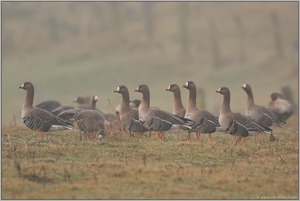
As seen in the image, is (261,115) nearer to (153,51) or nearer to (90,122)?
(90,122)

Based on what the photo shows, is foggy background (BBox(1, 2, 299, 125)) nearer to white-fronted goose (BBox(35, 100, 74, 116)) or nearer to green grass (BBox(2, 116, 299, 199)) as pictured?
white-fronted goose (BBox(35, 100, 74, 116))

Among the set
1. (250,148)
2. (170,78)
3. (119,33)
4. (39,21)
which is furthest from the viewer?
(39,21)

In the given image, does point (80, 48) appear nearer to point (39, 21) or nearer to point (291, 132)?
point (39, 21)

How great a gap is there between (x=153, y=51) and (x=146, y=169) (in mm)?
62189

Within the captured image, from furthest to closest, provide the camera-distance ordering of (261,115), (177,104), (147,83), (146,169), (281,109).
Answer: (147,83)
(281,109)
(261,115)
(177,104)
(146,169)

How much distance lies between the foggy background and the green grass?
2936 cm

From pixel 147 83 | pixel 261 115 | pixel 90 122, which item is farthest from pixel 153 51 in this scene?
pixel 90 122

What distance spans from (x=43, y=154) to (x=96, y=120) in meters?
3.33

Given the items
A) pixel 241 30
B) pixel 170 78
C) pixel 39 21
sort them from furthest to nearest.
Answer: pixel 39 21
pixel 241 30
pixel 170 78

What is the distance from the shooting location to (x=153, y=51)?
76.7 metres

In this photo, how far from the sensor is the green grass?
13445mm

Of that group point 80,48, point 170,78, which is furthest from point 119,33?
point 170,78

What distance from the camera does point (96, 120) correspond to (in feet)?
64.8

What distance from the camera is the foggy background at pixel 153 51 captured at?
62656 mm
